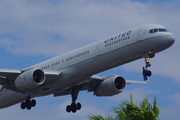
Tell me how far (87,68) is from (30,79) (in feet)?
19.7

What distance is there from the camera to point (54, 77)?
40750mm

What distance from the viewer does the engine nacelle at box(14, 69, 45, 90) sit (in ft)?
130

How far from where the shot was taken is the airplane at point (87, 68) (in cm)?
3659

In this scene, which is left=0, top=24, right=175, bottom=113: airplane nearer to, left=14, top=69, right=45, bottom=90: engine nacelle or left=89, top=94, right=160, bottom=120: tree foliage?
left=14, top=69, right=45, bottom=90: engine nacelle

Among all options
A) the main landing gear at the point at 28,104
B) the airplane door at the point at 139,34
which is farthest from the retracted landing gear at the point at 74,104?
the airplane door at the point at 139,34

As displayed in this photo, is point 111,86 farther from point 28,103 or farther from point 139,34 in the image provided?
point 139,34

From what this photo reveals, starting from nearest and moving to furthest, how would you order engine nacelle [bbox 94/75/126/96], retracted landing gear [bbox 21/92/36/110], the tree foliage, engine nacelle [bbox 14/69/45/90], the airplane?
1. the tree foliage
2. the airplane
3. engine nacelle [bbox 14/69/45/90]
4. retracted landing gear [bbox 21/92/36/110]
5. engine nacelle [bbox 94/75/126/96]

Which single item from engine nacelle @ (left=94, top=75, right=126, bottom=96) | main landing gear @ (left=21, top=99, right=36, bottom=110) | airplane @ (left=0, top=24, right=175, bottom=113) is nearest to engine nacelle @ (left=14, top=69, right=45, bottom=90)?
airplane @ (left=0, top=24, right=175, bottom=113)

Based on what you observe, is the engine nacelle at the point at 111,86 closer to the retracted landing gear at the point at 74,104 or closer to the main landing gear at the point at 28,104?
the retracted landing gear at the point at 74,104

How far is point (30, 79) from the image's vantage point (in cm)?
3959

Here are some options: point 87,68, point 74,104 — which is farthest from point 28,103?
point 87,68

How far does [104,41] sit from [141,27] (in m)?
4.04

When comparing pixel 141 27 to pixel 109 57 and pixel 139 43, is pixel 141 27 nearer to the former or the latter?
pixel 139 43

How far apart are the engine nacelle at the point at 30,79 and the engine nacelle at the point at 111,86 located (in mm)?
9518
